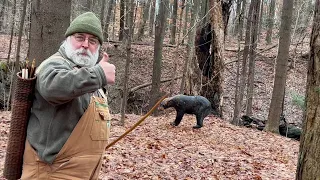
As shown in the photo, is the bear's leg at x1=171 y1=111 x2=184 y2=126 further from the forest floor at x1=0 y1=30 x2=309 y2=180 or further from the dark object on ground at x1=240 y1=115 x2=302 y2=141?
the dark object on ground at x1=240 y1=115 x2=302 y2=141

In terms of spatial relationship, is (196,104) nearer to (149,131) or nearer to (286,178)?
(149,131)

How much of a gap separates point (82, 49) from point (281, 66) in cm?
1036

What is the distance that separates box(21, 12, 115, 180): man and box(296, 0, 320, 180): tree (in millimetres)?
1556

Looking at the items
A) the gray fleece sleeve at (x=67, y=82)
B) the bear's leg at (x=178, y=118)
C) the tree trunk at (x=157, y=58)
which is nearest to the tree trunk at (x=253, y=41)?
the tree trunk at (x=157, y=58)

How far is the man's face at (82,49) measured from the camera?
236cm

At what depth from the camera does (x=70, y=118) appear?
227cm

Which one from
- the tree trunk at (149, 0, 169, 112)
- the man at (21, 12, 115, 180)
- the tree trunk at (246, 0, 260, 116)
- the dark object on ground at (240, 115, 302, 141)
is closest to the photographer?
the man at (21, 12, 115, 180)

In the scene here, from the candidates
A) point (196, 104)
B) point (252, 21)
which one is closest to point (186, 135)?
point (196, 104)

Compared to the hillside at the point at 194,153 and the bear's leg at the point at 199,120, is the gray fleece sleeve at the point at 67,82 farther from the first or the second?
the bear's leg at the point at 199,120

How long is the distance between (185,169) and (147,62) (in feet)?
54.5

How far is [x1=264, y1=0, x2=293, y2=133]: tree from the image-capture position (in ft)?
38.3

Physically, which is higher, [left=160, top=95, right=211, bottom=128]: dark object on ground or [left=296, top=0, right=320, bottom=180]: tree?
[left=296, top=0, right=320, bottom=180]: tree

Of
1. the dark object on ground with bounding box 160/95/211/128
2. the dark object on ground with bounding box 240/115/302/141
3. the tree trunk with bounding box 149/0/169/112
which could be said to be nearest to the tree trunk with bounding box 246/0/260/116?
the dark object on ground with bounding box 240/115/302/141

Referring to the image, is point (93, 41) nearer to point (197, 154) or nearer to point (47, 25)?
point (47, 25)
